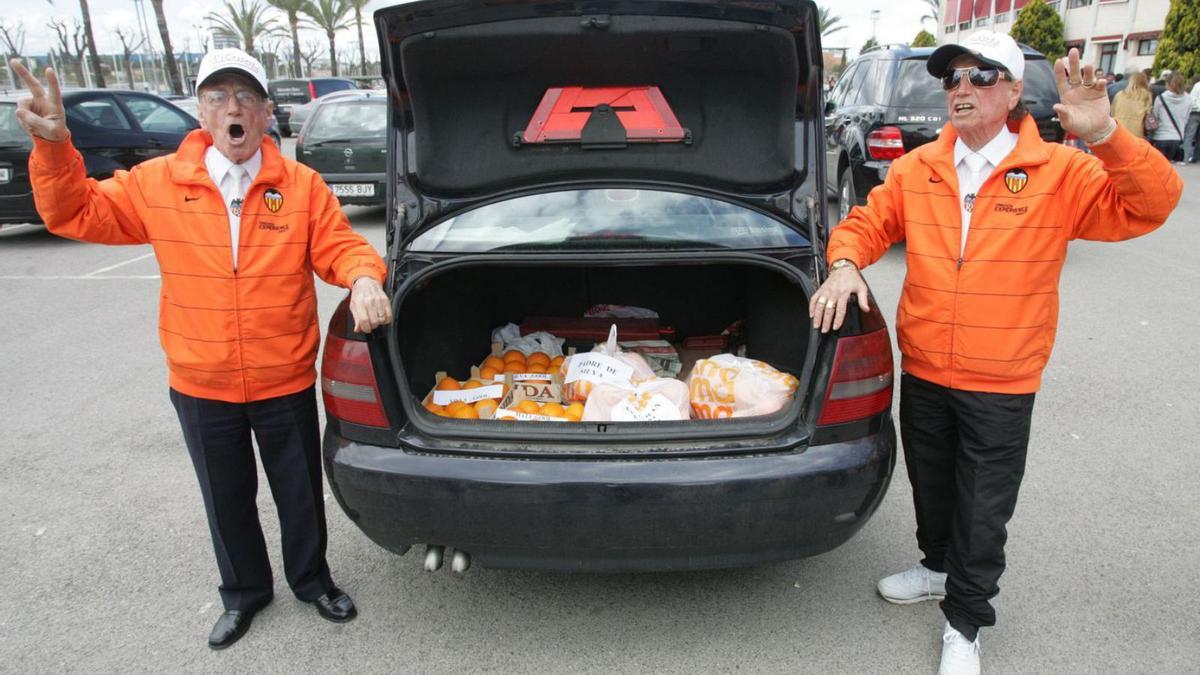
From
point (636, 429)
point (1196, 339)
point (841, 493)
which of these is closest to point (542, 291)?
point (636, 429)

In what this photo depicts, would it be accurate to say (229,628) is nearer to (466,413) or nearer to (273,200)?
(466,413)

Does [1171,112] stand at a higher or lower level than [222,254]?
lower

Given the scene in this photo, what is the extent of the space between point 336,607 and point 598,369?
1170 millimetres

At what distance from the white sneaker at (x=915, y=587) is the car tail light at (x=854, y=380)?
2.43 feet

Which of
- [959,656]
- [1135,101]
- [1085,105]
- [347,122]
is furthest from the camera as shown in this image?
[1135,101]

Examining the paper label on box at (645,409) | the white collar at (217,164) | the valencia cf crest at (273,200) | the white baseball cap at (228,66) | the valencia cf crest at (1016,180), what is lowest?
the paper label on box at (645,409)

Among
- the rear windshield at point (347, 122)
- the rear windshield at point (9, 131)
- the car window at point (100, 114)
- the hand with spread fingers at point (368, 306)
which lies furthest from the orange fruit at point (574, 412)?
the car window at point (100, 114)

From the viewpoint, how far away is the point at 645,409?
258 cm

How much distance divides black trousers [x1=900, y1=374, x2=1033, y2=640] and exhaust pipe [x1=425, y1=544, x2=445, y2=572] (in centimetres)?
147

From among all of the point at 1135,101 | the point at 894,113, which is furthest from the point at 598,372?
the point at 1135,101

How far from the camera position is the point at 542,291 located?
4.04 m

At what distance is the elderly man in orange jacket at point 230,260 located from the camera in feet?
7.56

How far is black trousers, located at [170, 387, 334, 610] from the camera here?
8.16ft

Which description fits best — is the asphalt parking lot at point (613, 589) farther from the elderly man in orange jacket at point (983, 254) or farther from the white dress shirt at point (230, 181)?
the white dress shirt at point (230, 181)
